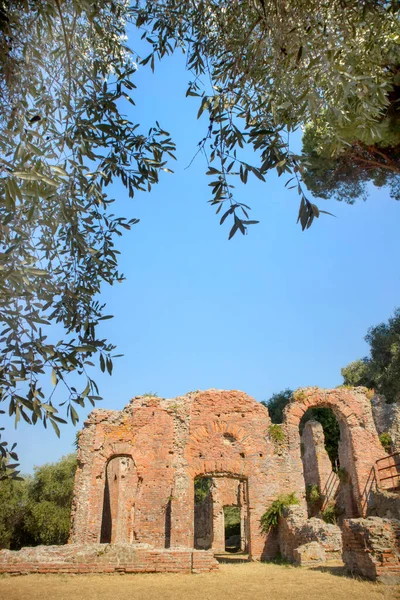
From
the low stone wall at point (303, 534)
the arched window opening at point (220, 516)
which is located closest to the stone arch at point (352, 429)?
the low stone wall at point (303, 534)

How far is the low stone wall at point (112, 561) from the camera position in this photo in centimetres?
912

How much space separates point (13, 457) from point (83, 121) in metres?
2.49

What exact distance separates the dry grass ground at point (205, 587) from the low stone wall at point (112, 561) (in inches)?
11.3

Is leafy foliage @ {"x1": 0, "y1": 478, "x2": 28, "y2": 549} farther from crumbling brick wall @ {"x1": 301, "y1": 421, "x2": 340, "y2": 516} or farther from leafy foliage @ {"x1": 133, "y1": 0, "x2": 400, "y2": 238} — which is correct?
leafy foliage @ {"x1": 133, "y1": 0, "x2": 400, "y2": 238}

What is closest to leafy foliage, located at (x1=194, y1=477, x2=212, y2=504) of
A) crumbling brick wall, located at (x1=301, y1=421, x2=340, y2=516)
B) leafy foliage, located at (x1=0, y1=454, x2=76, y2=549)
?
leafy foliage, located at (x1=0, y1=454, x2=76, y2=549)

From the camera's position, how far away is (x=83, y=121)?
126 inches

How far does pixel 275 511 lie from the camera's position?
12.6 meters

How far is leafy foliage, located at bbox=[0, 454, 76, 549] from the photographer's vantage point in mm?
18828

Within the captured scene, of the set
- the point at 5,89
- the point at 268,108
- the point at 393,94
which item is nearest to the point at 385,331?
the point at 393,94

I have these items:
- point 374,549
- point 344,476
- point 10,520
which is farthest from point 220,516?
point 374,549

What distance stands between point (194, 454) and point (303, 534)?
4.16 m

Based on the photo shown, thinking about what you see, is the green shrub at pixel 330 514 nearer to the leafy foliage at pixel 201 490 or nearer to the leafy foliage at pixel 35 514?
the leafy foliage at pixel 35 514

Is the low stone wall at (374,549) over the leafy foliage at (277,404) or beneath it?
beneath

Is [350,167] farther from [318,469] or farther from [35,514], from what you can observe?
[35,514]
